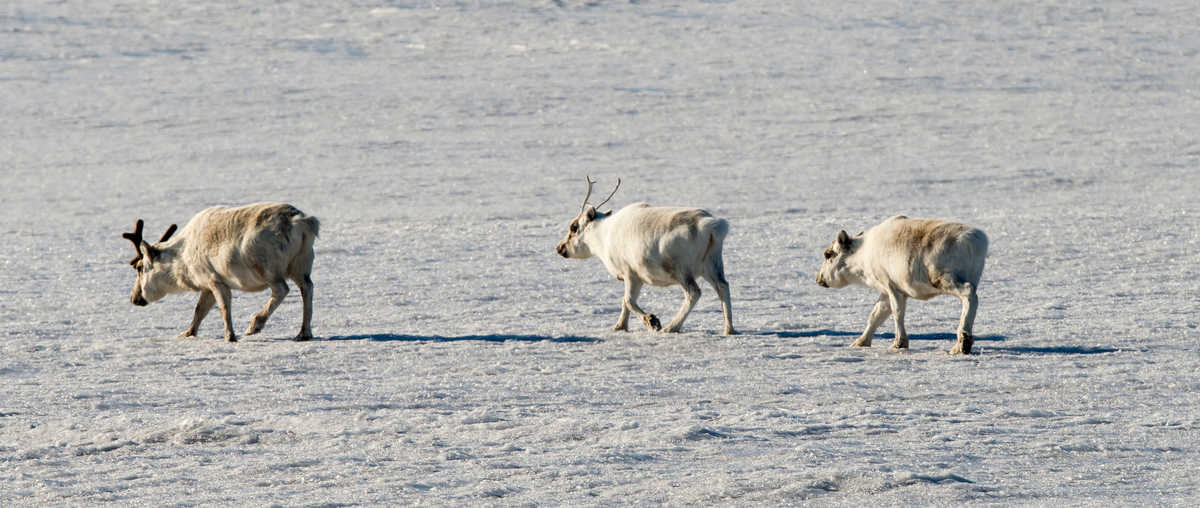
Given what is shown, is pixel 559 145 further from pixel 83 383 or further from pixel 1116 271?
pixel 83 383

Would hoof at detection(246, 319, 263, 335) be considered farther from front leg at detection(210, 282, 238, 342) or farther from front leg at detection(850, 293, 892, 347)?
front leg at detection(850, 293, 892, 347)

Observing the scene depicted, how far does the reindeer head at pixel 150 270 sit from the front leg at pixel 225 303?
0.65 metres

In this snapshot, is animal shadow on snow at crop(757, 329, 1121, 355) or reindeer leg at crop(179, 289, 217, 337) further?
reindeer leg at crop(179, 289, 217, 337)

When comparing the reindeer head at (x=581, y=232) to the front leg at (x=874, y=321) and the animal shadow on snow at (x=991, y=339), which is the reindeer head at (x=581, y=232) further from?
the front leg at (x=874, y=321)

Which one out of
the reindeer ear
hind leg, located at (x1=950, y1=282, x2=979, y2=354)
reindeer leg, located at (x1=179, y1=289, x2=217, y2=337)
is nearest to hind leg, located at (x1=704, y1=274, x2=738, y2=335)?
the reindeer ear

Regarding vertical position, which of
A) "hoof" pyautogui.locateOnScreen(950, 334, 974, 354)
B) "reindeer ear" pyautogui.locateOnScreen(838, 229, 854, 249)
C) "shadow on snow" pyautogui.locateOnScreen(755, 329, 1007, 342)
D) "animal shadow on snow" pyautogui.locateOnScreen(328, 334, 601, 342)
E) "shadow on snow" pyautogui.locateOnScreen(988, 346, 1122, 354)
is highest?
"reindeer ear" pyautogui.locateOnScreen(838, 229, 854, 249)

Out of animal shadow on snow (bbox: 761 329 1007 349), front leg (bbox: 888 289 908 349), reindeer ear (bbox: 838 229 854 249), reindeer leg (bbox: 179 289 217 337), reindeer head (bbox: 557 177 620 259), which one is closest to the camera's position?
front leg (bbox: 888 289 908 349)

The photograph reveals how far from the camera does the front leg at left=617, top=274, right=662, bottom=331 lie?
11.3 metres

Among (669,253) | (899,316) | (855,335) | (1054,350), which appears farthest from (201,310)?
(1054,350)

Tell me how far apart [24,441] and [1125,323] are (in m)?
7.62

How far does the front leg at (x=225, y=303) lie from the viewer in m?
11.3

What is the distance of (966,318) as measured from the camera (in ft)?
32.4

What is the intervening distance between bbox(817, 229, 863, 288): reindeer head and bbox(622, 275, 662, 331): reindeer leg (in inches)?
49.3

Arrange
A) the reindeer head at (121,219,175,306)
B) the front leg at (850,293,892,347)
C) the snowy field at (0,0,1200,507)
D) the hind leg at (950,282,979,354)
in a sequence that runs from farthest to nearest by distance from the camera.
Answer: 1. the reindeer head at (121,219,175,306)
2. the front leg at (850,293,892,347)
3. the hind leg at (950,282,979,354)
4. the snowy field at (0,0,1200,507)
